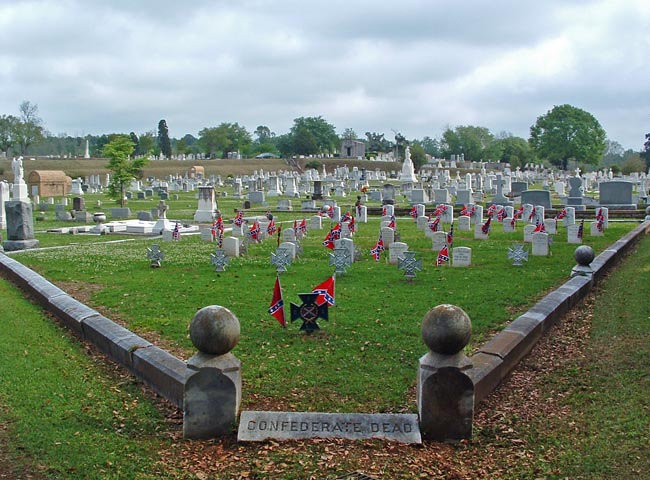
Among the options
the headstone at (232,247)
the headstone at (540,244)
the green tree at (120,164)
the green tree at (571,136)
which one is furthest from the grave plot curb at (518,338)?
the green tree at (571,136)

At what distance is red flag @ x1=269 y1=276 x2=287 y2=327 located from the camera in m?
9.14

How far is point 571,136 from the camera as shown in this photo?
97062mm

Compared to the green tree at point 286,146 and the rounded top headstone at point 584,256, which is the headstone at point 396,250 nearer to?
the rounded top headstone at point 584,256

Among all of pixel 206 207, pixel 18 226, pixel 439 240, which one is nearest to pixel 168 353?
pixel 439 240

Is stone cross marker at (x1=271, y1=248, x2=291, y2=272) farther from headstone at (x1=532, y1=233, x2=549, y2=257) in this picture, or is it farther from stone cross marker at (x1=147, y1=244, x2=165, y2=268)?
headstone at (x1=532, y1=233, x2=549, y2=257)

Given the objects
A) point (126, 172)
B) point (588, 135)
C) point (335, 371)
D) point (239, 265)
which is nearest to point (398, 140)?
point (588, 135)

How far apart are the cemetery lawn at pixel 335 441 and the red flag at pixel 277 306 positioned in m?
2.37

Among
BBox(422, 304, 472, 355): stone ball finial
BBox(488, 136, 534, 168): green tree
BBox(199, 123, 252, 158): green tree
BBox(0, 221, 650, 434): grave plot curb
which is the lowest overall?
BBox(0, 221, 650, 434): grave plot curb

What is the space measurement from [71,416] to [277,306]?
3536mm

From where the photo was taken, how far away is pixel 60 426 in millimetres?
6070

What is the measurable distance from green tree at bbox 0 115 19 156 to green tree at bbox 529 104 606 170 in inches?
3088

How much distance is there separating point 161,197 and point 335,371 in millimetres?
39417

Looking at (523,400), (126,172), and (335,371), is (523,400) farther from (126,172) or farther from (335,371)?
(126,172)

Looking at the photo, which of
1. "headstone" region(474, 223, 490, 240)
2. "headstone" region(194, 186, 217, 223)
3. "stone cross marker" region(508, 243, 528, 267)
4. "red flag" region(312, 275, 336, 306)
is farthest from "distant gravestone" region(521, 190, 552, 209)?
"red flag" region(312, 275, 336, 306)
